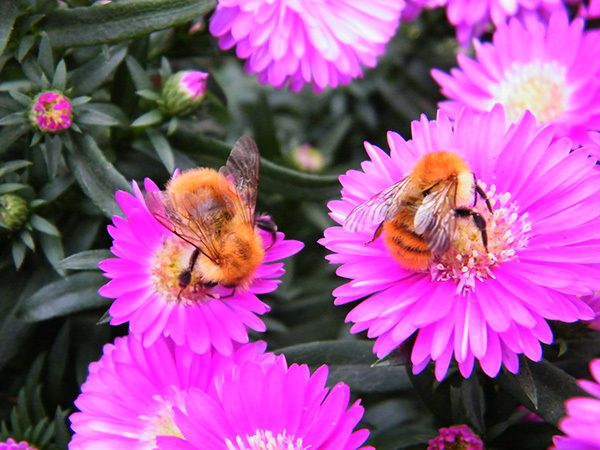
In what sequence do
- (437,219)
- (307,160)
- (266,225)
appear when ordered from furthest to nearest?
(307,160), (266,225), (437,219)

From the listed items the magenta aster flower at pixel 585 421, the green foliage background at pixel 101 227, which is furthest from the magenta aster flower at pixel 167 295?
the magenta aster flower at pixel 585 421

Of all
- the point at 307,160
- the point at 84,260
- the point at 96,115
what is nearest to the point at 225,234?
the point at 84,260

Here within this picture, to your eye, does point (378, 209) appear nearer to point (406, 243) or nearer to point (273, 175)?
point (406, 243)

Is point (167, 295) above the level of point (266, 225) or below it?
below

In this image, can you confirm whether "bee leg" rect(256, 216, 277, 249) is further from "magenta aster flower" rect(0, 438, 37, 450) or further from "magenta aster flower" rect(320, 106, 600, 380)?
"magenta aster flower" rect(0, 438, 37, 450)

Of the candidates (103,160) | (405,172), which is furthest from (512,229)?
(103,160)

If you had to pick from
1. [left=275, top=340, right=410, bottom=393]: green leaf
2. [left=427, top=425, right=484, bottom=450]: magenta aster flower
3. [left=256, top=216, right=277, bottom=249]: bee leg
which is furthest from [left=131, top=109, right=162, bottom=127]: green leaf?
[left=427, top=425, right=484, bottom=450]: magenta aster flower

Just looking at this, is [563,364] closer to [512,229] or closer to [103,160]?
[512,229]
